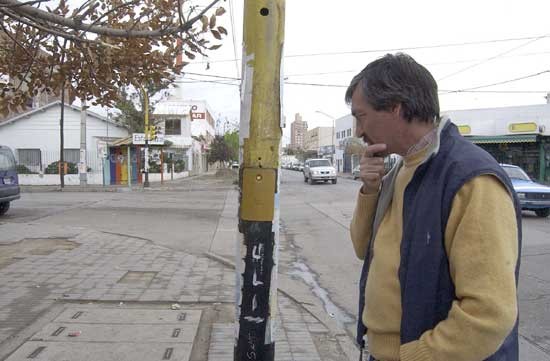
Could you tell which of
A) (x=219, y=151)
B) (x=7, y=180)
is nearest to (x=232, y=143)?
(x=219, y=151)

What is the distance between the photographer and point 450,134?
162 centimetres

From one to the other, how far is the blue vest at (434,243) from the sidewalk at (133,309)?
2.70 metres

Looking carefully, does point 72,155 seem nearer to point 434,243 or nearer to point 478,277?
point 434,243

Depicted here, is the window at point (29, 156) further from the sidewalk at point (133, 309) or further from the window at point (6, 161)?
the sidewalk at point (133, 309)

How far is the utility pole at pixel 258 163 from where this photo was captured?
2357mm

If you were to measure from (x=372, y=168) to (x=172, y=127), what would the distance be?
1745 inches

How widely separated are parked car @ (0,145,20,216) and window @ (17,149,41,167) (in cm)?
2035

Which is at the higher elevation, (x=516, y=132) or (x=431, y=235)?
(x=516, y=132)

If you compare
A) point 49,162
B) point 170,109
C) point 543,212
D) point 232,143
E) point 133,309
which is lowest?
point 133,309

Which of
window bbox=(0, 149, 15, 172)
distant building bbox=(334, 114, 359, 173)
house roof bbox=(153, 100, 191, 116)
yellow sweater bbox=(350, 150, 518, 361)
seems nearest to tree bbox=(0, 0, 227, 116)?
yellow sweater bbox=(350, 150, 518, 361)

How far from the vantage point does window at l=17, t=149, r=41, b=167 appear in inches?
1312

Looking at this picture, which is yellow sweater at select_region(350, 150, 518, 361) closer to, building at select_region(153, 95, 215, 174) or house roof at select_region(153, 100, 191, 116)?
building at select_region(153, 95, 215, 174)

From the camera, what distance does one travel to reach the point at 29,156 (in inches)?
1340

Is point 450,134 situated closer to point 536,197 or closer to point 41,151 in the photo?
point 536,197
